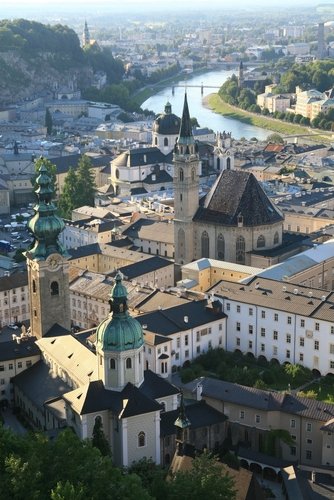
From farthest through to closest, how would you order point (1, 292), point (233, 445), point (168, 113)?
point (168, 113), point (1, 292), point (233, 445)

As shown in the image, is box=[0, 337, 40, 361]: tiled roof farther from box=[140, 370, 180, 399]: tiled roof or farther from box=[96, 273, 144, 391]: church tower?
box=[96, 273, 144, 391]: church tower

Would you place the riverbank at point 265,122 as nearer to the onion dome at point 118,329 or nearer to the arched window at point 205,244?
the arched window at point 205,244

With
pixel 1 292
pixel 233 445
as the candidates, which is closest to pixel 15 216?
pixel 1 292

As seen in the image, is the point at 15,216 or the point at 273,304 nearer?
the point at 273,304

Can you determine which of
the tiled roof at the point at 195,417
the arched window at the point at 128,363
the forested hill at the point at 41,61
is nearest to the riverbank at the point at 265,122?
the forested hill at the point at 41,61

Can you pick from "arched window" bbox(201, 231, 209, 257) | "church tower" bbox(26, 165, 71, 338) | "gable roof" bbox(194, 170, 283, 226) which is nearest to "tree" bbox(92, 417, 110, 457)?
"church tower" bbox(26, 165, 71, 338)

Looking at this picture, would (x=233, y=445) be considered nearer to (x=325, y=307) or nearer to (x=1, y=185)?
(x=325, y=307)
